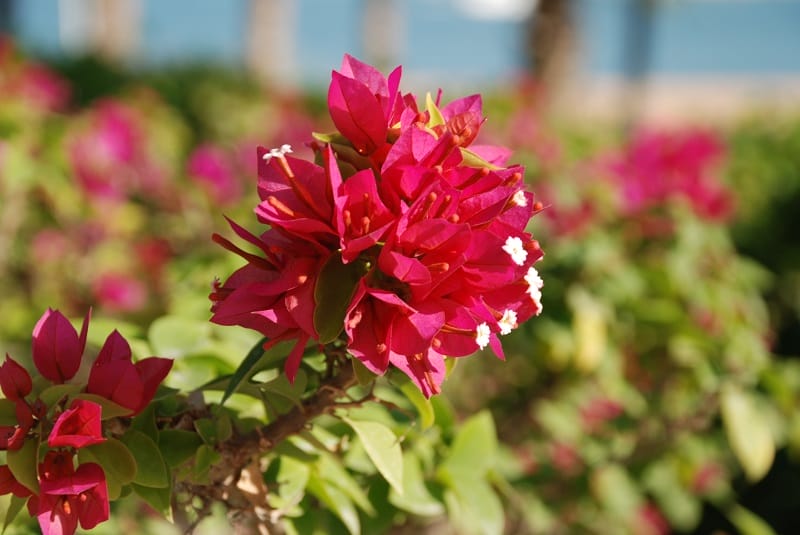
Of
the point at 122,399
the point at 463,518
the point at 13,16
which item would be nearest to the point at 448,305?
the point at 122,399

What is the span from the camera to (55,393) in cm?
74

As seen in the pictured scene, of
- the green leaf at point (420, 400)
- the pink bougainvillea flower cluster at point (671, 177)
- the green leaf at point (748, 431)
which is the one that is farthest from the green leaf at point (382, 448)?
the pink bougainvillea flower cluster at point (671, 177)

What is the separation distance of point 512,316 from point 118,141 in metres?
2.03

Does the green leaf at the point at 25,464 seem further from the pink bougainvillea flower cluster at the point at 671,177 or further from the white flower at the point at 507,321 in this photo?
the pink bougainvillea flower cluster at the point at 671,177

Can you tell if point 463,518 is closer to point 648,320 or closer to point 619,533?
point 648,320

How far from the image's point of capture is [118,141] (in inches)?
96.7

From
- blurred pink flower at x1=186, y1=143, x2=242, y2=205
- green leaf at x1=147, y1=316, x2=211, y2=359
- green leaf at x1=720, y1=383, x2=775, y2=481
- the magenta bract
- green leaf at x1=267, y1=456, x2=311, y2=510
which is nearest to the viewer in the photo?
the magenta bract

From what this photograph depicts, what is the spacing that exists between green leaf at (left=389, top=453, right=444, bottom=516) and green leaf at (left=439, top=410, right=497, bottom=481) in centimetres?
3

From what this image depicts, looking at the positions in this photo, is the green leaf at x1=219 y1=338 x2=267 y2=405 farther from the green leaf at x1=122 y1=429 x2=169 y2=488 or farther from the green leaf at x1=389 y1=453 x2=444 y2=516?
the green leaf at x1=389 y1=453 x2=444 y2=516

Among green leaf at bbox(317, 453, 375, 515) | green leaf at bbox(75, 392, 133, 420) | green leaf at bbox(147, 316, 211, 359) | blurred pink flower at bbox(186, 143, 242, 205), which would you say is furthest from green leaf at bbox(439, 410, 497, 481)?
blurred pink flower at bbox(186, 143, 242, 205)

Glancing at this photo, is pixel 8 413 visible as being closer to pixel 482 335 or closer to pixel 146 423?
pixel 146 423

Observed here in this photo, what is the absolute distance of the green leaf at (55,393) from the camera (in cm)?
74

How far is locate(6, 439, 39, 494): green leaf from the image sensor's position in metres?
0.69

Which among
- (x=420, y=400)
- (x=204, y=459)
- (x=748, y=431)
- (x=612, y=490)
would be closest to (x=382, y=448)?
(x=420, y=400)
